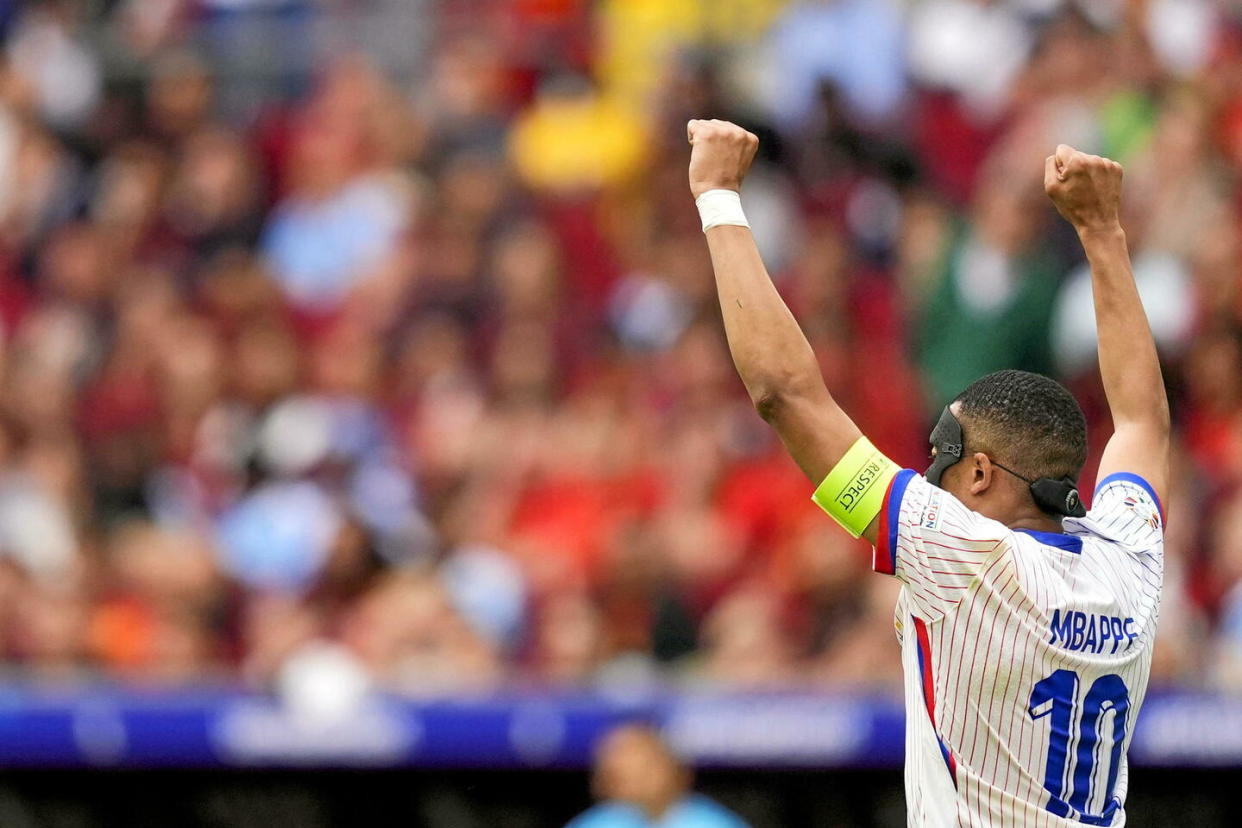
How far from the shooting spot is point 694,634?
852 cm

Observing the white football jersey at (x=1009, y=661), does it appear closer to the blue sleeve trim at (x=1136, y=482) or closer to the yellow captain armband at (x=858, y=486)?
the yellow captain armband at (x=858, y=486)

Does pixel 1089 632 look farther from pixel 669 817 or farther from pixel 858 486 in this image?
pixel 669 817

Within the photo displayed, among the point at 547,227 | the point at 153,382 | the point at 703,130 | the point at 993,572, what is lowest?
the point at 993,572

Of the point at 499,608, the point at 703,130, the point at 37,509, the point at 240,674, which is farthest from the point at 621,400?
the point at 703,130

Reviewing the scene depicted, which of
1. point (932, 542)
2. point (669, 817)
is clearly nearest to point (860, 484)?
point (932, 542)

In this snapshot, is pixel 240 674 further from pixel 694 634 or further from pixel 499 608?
pixel 694 634

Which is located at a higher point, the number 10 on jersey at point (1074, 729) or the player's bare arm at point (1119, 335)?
the player's bare arm at point (1119, 335)

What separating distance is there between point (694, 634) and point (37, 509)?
3773 millimetres

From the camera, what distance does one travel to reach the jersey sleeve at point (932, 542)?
338cm

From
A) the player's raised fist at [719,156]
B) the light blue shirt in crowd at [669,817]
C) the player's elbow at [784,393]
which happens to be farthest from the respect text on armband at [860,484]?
the light blue shirt in crowd at [669,817]

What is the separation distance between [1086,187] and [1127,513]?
64cm

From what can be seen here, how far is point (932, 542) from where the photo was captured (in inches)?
133

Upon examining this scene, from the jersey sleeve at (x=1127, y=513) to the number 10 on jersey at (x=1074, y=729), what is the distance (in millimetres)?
309

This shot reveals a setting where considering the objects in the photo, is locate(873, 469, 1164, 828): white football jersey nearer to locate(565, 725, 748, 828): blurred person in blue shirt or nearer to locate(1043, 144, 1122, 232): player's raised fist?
locate(1043, 144, 1122, 232): player's raised fist
